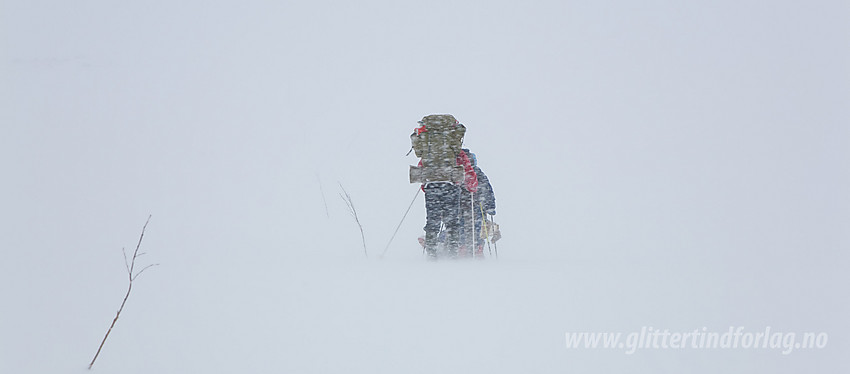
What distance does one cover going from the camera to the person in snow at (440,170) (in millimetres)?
7219

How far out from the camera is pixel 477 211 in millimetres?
8055

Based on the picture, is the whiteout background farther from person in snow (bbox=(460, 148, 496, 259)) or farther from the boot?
the boot

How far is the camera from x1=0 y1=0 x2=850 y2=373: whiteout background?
3773mm

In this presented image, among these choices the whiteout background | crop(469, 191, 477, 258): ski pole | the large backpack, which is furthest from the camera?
crop(469, 191, 477, 258): ski pole

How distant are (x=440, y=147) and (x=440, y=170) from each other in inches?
11.0

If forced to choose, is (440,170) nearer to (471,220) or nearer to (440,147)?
(440,147)

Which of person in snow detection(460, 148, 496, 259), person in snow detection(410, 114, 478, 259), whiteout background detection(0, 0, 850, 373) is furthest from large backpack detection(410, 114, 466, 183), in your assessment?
whiteout background detection(0, 0, 850, 373)

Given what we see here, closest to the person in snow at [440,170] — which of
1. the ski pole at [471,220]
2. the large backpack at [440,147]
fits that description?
the large backpack at [440,147]

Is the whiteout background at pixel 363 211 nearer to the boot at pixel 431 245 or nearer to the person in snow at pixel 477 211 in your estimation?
the person in snow at pixel 477 211

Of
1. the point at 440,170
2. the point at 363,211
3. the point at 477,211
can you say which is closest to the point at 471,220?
the point at 477,211

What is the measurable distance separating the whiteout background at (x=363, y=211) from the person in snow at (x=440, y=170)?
729 mm

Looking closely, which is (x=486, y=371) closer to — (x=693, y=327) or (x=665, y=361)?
(x=665, y=361)

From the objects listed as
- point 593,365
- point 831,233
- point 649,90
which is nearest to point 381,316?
point 593,365

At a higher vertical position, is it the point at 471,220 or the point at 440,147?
the point at 440,147
